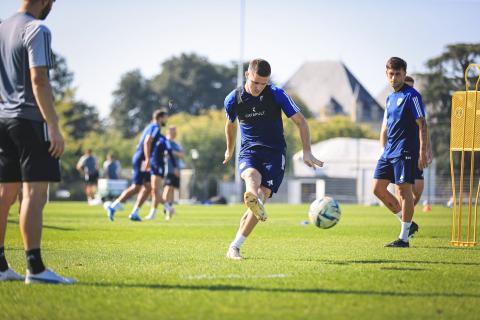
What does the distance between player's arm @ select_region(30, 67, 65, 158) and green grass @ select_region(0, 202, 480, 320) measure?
1.17m

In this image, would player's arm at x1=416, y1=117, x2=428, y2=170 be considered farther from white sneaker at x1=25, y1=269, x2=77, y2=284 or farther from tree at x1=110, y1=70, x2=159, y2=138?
tree at x1=110, y1=70, x2=159, y2=138

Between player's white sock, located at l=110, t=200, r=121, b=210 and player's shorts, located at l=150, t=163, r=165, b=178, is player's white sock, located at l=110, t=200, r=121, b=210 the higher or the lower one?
the lower one

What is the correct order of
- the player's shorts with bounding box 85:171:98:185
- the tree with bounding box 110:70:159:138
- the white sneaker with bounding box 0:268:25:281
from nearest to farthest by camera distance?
the white sneaker with bounding box 0:268:25:281 → the player's shorts with bounding box 85:171:98:185 → the tree with bounding box 110:70:159:138

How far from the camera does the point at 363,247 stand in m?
11.9

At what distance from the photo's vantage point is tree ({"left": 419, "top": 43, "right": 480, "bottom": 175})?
65188 mm

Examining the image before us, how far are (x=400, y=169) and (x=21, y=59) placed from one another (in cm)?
633

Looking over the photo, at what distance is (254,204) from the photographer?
8.93 meters

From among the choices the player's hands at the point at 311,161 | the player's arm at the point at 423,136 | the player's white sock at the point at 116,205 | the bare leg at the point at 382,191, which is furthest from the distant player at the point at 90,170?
the player's hands at the point at 311,161

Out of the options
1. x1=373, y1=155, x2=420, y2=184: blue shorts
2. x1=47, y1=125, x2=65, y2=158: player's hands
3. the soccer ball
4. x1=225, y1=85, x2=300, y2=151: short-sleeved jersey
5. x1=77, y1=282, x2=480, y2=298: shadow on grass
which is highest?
x1=225, y1=85, x2=300, y2=151: short-sleeved jersey

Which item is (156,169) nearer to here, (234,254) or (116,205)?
(116,205)

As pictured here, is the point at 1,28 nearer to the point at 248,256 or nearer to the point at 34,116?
the point at 34,116

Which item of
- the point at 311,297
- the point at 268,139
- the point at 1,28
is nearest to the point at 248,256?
the point at 268,139

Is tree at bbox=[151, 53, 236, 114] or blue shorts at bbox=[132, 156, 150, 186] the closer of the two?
blue shorts at bbox=[132, 156, 150, 186]

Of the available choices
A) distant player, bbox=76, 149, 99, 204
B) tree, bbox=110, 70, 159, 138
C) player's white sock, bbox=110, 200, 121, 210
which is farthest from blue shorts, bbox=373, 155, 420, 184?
tree, bbox=110, 70, 159, 138
